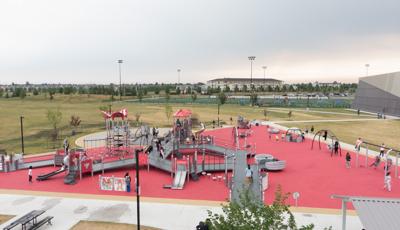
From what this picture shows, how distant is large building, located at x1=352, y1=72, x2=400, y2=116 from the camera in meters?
67.3

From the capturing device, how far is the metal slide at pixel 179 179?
22.6 meters

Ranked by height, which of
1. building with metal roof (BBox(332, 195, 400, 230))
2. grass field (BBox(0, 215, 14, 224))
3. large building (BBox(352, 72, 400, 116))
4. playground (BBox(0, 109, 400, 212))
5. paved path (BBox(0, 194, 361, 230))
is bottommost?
grass field (BBox(0, 215, 14, 224))

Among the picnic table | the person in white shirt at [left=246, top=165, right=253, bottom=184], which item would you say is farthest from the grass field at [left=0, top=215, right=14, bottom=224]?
the person in white shirt at [left=246, top=165, right=253, bottom=184]

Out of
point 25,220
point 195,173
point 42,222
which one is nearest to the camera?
point 25,220

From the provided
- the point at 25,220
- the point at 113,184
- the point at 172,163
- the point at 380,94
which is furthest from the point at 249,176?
the point at 380,94

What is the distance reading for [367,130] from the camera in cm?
4912

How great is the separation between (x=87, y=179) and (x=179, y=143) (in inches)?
404

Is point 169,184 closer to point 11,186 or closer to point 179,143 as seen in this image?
point 179,143

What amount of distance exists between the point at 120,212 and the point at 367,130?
143ft

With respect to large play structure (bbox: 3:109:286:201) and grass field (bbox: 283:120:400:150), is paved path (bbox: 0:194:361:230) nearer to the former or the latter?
large play structure (bbox: 3:109:286:201)

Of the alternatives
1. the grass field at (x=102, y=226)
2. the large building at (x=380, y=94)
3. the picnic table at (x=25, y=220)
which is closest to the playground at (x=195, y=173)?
the grass field at (x=102, y=226)

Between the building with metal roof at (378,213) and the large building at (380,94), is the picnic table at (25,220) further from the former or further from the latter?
the large building at (380,94)

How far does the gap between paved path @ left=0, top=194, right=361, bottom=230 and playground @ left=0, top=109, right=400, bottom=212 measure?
168 cm

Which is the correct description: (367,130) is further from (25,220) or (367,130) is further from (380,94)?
(25,220)
